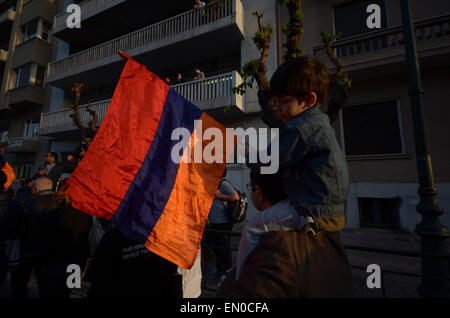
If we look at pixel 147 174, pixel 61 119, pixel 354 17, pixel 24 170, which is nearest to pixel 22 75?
pixel 61 119

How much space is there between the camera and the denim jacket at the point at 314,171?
0.97 m

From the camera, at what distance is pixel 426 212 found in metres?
3.06

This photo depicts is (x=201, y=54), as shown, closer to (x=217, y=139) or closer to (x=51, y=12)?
(x=217, y=139)

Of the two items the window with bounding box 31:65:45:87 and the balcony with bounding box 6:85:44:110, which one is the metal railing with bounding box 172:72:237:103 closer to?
the balcony with bounding box 6:85:44:110

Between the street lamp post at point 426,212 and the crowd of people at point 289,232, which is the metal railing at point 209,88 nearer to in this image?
the street lamp post at point 426,212

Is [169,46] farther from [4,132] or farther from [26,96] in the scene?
[4,132]

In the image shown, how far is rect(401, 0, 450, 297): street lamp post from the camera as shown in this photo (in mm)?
2928

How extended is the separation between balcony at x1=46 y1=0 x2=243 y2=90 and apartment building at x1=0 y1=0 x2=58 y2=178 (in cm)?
224

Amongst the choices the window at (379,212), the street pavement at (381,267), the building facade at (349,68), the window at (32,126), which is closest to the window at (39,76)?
the window at (32,126)

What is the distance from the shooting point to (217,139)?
214cm

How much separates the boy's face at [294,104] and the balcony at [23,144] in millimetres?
18259

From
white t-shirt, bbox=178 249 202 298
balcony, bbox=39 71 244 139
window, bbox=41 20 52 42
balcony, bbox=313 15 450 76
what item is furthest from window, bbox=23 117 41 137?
white t-shirt, bbox=178 249 202 298

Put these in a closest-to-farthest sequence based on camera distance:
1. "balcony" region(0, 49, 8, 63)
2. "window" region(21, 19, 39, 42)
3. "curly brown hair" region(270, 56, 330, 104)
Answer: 1. "curly brown hair" region(270, 56, 330, 104)
2. "window" region(21, 19, 39, 42)
3. "balcony" region(0, 49, 8, 63)
